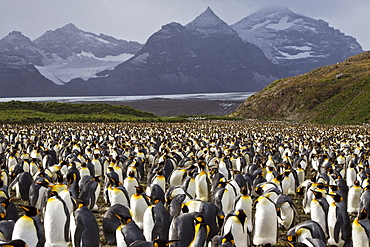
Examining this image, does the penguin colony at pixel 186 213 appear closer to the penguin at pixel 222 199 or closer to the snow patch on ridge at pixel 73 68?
the penguin at pixel 222 199

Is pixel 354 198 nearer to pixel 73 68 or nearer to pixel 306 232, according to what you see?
pixel 306 232

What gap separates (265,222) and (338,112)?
37295mm

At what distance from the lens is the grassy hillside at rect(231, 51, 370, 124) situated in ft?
126

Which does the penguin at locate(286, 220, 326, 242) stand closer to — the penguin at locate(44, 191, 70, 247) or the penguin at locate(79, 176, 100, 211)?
the penguin at locate(44, 191, 70, 247)

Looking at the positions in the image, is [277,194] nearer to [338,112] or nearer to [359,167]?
[359,167]

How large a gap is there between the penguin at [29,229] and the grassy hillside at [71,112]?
98.8 feet

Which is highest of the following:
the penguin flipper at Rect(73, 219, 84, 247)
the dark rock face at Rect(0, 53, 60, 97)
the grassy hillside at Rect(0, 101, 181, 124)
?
the dark rock face at Rect(0, 53, 60, 97)

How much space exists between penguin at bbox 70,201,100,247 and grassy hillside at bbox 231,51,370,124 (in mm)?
34459

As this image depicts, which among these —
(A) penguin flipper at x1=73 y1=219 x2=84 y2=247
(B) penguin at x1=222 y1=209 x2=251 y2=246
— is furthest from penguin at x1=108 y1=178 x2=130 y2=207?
(B) penguin at x1=222 y1=209 x2=251 y2=246

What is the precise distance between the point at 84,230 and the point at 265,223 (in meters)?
2.73

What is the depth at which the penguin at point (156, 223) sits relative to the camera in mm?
5234

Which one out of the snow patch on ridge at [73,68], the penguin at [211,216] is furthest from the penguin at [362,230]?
the snow patch on ridge at [73,68]

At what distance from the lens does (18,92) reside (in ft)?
485

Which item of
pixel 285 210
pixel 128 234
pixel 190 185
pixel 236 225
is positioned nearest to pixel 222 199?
pixel 285 210
